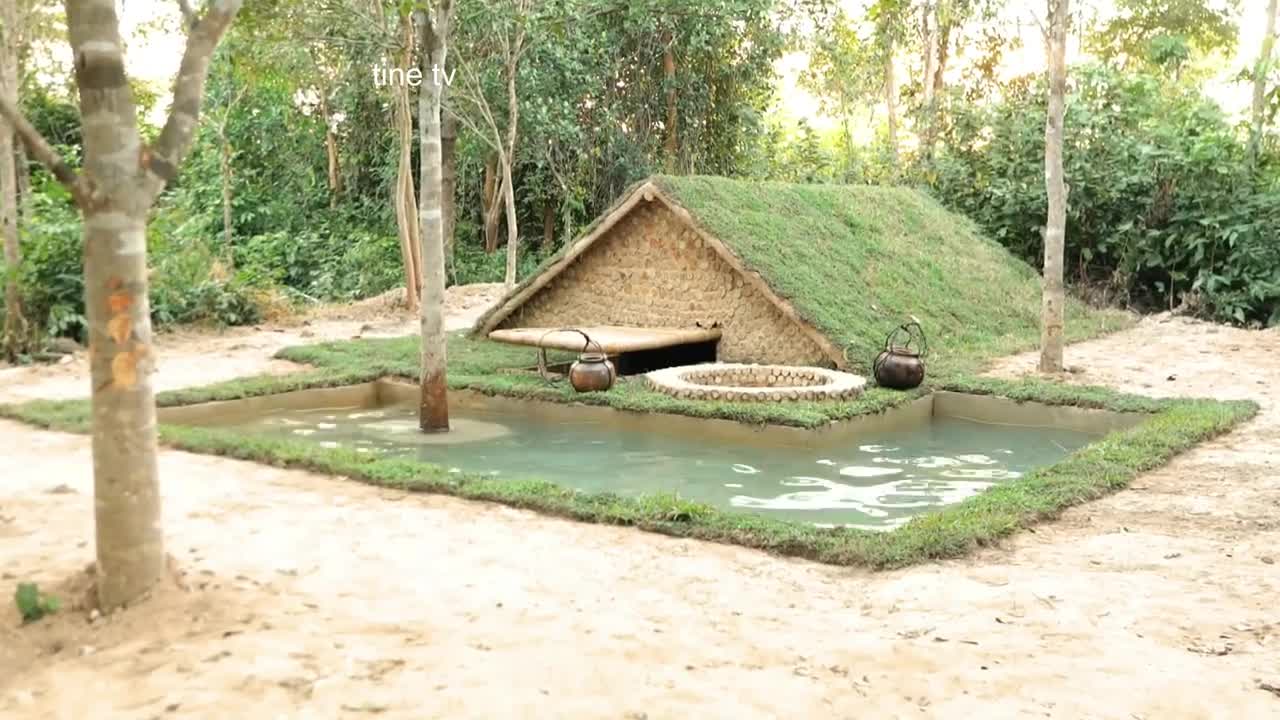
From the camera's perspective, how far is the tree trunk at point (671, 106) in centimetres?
1736

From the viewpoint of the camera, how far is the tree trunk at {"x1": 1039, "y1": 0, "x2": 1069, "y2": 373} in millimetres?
9172

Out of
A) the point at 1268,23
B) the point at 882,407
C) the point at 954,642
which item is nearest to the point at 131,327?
the point at 954,642

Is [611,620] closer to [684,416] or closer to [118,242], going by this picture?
[118,242]

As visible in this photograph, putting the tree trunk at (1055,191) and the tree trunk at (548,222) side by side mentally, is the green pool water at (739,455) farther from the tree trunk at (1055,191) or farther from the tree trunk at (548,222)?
the tree trunk at (548,222)

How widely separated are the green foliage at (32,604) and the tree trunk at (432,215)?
13.1 feet

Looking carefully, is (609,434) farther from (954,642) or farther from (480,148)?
(480,148)

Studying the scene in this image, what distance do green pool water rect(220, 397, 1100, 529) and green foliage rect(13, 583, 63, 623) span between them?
10.8 ft

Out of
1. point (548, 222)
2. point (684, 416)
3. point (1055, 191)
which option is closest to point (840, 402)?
point (684, 416)

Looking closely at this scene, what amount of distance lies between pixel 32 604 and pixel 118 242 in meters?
1.19

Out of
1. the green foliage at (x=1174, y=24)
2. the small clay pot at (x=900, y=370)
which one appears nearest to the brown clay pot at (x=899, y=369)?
the small clay pot at (x=900, y=370)

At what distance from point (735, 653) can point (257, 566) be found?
1.94 m

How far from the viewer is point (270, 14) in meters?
6.75

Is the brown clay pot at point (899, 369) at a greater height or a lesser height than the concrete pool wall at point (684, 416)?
greater

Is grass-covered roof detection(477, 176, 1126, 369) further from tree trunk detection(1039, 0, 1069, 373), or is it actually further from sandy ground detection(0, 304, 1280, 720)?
sandy ground detection(0, 304, 1280, 720)
